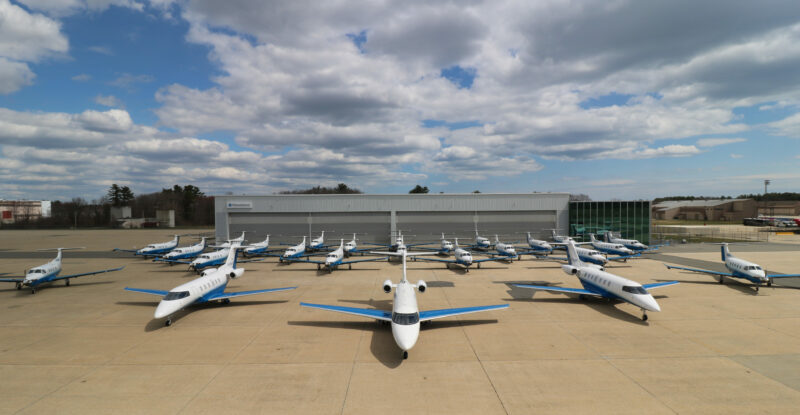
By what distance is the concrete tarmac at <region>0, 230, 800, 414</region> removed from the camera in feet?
37.1

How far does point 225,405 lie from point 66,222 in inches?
7070

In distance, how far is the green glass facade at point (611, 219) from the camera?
54.5 m

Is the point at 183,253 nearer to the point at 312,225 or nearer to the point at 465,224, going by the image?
the point at 312,225

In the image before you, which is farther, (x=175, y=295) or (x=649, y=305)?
(x=175, y=295)


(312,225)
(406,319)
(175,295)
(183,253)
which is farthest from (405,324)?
(312,225)

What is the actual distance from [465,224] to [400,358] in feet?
147

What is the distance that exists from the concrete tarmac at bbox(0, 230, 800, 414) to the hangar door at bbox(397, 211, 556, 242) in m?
31.7

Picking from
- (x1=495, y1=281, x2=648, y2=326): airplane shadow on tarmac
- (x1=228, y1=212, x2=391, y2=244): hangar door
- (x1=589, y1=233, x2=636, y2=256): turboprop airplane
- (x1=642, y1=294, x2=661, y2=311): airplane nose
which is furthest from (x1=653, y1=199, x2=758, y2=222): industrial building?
(x1=642, y1=294, x2=661, y2=311): airplane nose

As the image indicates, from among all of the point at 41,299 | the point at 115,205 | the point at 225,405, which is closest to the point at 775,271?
the point at 225,405

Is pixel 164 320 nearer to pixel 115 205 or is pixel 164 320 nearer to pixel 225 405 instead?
pixel 225 405

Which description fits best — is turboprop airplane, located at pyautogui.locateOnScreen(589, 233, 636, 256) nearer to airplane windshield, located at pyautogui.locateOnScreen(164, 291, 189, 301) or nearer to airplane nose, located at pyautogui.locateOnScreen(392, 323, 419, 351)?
airplane nose, located at pyautogui.locateOnScreen(392, 323, 419, 351)

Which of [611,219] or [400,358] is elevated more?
[611,219]

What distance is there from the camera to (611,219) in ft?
184

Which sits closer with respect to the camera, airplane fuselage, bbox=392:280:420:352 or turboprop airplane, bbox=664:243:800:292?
airplane fuselage, bbox=392:280:420:352
